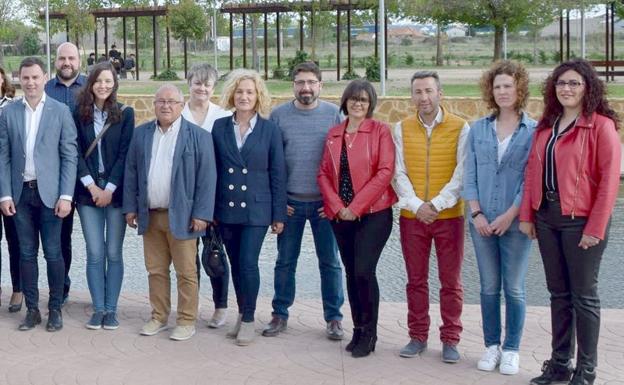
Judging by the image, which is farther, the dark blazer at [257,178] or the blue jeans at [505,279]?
the dark blazer at [257,178]

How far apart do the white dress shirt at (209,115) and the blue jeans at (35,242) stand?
3.67 ft

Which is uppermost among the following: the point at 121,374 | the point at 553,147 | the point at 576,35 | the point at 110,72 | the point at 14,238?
the point at 576,35

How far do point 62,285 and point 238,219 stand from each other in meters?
1.44

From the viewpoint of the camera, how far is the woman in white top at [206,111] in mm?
7281

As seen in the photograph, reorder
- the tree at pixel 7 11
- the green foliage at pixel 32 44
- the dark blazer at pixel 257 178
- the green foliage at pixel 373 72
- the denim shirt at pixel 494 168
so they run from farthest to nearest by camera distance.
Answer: the green foliage at pixel 32 44, the tree at pixel 7 11, the green foliage at pixel 373 72, the dark blazer at pixel 257 178, the denim shirt at pixel 494 168

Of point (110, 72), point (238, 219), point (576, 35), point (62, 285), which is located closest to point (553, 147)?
point (238, 219)

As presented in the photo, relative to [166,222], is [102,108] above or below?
above

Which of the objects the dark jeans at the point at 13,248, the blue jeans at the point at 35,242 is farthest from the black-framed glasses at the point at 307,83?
the dark jeans at the point at 13,248

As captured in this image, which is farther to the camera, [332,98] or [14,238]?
[332,98]

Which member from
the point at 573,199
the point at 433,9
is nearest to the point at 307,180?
the point at 573,199

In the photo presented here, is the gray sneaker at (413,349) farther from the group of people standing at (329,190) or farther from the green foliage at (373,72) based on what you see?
the green foliage at (373,72)

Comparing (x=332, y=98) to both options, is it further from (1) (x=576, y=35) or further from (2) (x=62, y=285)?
(1) (x=576, y=35)

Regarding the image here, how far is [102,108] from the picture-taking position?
23.6 feet

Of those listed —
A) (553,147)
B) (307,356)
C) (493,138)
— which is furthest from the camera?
(307,356)
